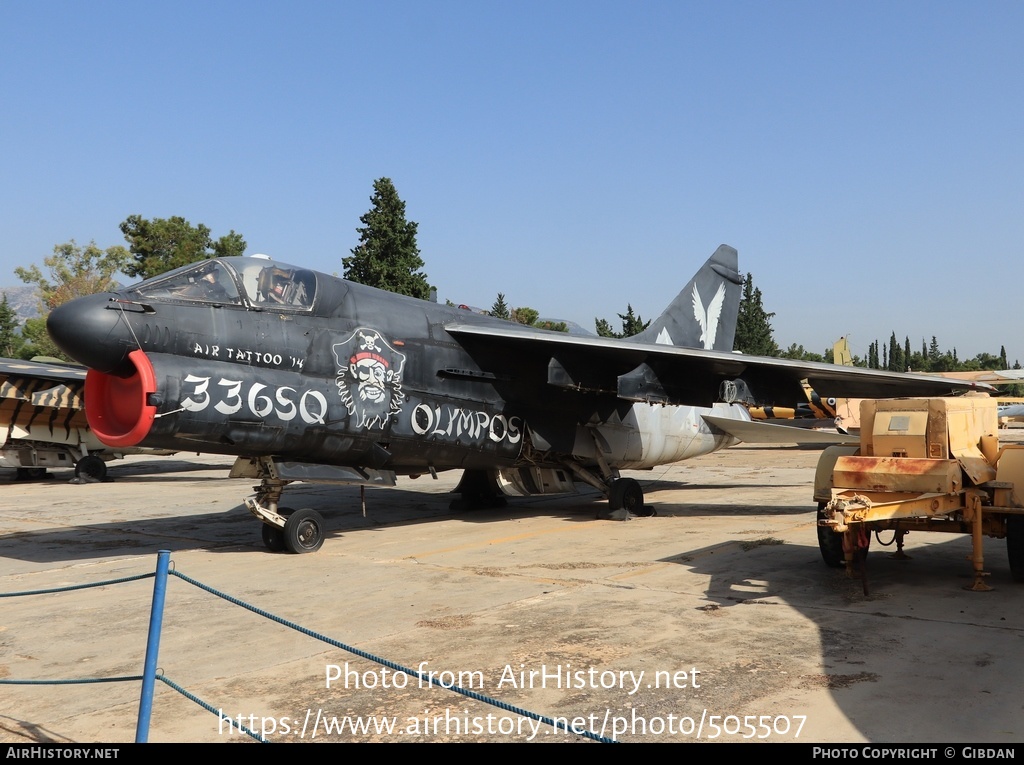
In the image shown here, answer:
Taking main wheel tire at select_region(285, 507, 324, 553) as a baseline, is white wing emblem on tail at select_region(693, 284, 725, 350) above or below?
above

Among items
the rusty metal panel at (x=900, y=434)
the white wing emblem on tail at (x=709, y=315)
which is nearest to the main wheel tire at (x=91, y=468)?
the white wing emblem on tail at (x=709, y=315)

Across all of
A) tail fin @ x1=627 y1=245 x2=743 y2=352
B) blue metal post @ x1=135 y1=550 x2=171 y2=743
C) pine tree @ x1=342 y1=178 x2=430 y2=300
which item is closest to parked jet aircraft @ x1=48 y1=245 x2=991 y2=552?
tail fin @ x1=627 y1=245 x2=743 y2=352

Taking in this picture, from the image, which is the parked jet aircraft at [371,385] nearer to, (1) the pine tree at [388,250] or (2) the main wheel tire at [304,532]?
(2) the main wheel tire at [304,532]

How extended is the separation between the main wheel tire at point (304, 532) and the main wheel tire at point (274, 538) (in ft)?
0.40

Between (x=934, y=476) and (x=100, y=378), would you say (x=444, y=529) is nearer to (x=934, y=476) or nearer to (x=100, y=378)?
(x=100, y=378)

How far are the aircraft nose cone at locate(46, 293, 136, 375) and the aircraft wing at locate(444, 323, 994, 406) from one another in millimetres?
4659

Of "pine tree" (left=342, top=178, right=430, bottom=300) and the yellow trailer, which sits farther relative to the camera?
"pine tree" (left=342, top=178, right=430, bottom=300)

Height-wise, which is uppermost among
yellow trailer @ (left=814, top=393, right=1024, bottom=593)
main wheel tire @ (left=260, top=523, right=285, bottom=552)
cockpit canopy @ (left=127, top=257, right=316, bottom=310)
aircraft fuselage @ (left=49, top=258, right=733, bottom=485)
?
cockpit canopy @ (left=127, top=257, right=316, bottom=310)

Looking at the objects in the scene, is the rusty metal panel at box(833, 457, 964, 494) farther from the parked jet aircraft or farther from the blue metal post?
the blue metal post

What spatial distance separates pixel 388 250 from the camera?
40750mm

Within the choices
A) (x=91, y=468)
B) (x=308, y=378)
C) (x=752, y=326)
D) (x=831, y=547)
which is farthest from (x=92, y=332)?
(x=752, y=326)

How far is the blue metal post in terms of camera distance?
4.05 meters

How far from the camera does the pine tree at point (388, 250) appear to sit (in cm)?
4025

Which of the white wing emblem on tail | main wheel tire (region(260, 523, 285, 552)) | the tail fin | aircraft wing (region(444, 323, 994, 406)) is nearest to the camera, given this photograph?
main wheel tire (region(260, 523, 285, 552))
